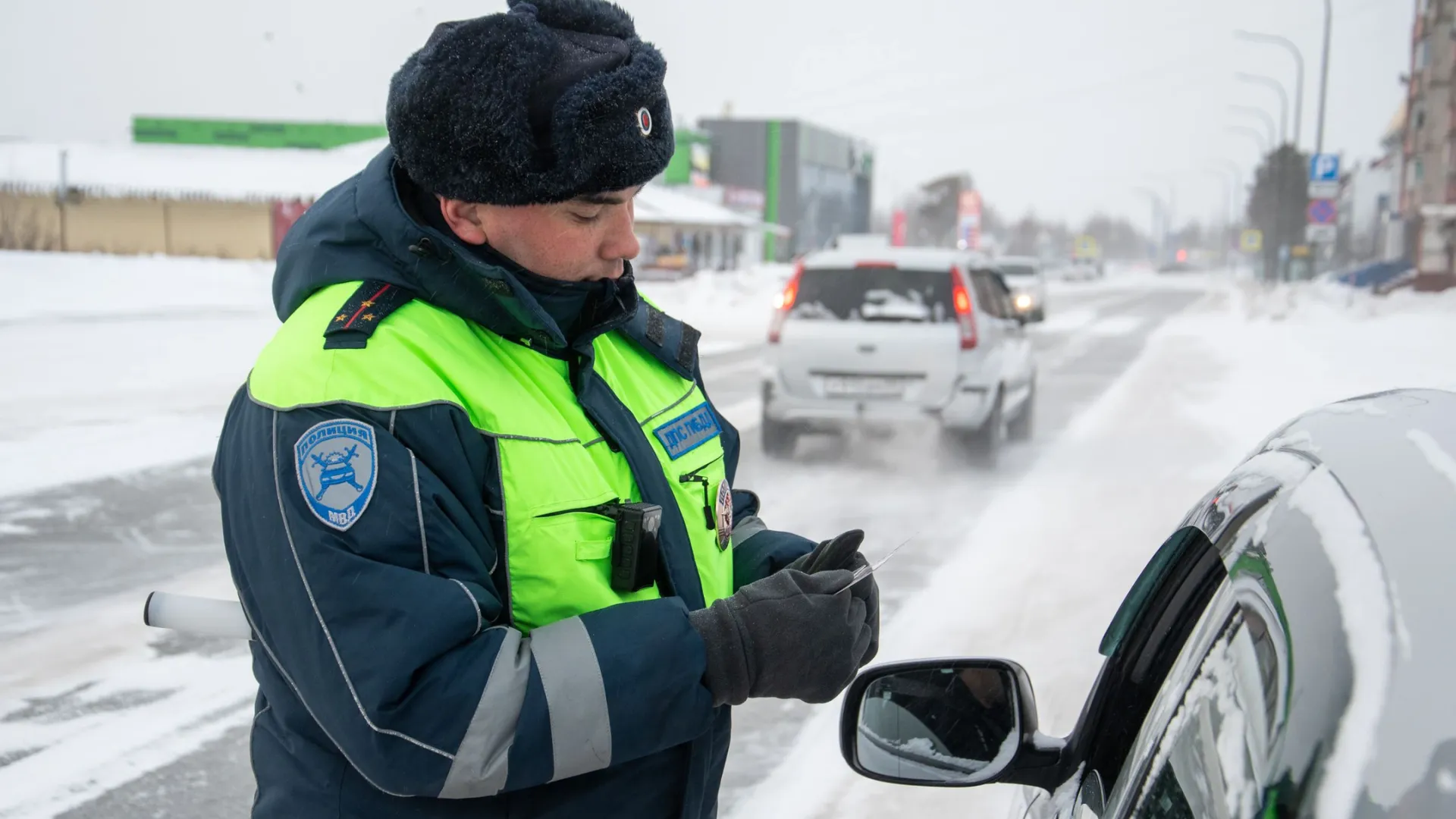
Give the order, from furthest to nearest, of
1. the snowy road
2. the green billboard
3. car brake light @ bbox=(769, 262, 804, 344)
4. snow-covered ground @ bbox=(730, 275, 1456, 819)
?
1. the green billboard
2. car brake light @ bbox=(769, 262, 804, 344)
3. snow-covered ground @ bbox=(730, 275, 1456, 819)
4. the snowy road

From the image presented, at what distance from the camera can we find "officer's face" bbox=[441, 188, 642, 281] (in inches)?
64.1

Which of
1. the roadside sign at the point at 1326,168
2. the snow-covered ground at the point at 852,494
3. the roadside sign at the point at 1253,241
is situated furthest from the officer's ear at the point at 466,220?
the roadside sign at the point at 1253,241

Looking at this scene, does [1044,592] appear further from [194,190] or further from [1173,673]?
[194,190]

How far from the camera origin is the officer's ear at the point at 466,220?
1631 mm

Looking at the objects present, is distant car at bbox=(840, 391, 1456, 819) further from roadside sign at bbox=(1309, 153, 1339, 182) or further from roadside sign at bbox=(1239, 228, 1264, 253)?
roadside sign at bbox=(1239, 228, 1264, 253)

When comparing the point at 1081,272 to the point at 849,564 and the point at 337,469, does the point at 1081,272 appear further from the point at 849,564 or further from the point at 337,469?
the point at 337,469

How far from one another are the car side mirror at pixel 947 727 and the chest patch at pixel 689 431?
422mm

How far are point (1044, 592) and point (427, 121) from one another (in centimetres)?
483

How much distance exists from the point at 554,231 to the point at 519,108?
0.18 meters

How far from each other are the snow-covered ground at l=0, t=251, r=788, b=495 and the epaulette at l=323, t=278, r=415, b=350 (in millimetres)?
7279

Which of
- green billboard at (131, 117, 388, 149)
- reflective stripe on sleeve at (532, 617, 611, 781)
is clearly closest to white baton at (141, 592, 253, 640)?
reflective stripe on sleeve at (532, 617, 611, 781)

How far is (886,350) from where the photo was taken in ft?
30.8

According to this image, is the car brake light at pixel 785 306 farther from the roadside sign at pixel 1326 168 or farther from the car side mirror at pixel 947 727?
the roadside sign at pixel 1326 168

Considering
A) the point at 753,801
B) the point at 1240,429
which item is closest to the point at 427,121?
the point at 753,801
